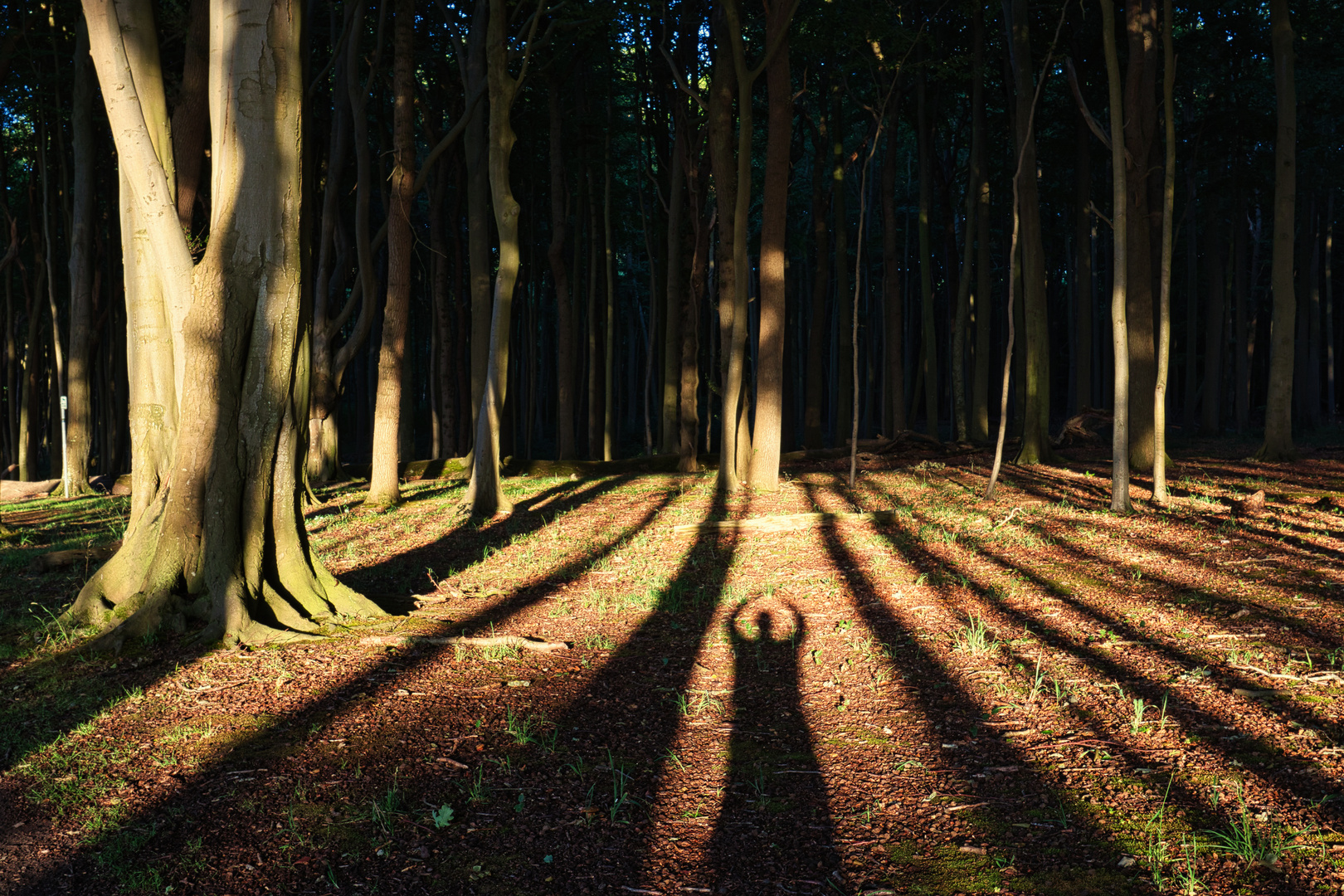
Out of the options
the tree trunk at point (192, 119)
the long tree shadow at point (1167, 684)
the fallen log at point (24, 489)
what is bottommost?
the fallen log at point (24, 489)

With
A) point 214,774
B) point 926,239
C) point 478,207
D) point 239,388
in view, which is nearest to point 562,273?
point 478,207

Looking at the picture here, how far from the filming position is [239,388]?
5727 millimetres

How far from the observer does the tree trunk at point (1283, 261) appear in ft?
46.4

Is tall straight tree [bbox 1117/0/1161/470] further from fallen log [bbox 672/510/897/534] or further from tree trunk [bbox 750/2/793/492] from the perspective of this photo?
fallen log [bbox 672/510/897/534]

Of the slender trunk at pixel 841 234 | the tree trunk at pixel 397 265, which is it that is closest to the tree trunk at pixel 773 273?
the tree trunk at pixel 397 265

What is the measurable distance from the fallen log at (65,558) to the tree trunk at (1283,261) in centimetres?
1690

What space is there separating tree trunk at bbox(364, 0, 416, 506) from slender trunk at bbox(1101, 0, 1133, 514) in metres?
9.15

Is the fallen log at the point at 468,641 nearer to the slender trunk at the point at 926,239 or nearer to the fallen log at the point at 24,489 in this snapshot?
the slender trunk at the point at 926,239

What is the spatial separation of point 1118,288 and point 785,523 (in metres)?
4.72

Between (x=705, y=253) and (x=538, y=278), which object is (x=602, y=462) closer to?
(x=705, y=253)

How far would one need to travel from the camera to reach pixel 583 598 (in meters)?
7.18

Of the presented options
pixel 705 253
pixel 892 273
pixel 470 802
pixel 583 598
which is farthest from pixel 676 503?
pixel 892 273

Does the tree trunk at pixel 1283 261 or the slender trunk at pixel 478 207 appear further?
the tree trunk at pixel 1283 261

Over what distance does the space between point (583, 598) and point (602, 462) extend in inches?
390
